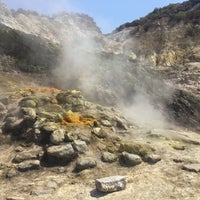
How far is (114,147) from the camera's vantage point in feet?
38.5

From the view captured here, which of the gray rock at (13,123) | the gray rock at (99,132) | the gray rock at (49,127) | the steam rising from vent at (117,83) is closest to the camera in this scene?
the gray rock at (49,127)

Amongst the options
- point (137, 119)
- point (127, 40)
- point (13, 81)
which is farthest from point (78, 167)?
point (127, 40)

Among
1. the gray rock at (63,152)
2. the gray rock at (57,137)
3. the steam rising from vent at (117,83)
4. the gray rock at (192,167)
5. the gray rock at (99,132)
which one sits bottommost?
the gray rock at (63,152)

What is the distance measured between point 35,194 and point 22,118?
14.4 ft

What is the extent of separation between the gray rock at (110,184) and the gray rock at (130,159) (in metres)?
1.40

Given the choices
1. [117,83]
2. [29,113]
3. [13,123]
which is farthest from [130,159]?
[117,83]

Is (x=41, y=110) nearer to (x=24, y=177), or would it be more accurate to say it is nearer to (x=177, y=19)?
(x=24, y=177)

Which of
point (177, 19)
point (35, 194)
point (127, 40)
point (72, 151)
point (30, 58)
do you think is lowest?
point (35, 194)

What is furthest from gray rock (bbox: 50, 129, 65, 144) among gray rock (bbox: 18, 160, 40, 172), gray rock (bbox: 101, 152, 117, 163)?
gray rock (bbox: 101, 152, 117, 163)

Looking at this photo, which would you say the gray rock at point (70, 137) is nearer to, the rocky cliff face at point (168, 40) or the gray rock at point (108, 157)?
the gray rock at point (108, 157)

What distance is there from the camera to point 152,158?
1084cm

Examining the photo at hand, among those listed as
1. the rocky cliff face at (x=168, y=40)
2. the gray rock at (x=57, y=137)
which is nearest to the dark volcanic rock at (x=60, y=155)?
the gray rock at (x=57, y=137)

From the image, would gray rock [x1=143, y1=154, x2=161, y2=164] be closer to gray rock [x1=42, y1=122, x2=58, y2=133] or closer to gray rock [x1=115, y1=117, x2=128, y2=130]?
gray rock [x1=42, y1=122, x2=58, y2=133]

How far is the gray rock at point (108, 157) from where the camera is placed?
10859 mm
